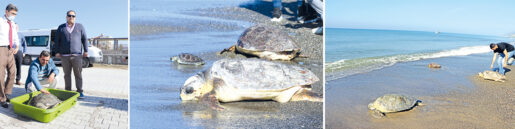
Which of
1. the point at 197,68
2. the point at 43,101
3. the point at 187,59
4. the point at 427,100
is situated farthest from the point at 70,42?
the point at 427,100

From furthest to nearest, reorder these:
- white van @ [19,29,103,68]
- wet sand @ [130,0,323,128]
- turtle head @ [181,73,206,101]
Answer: white van @ [19,29,103,68] → turtle head @ [181,73,206,101] → wet sand @ [130,0,323,128]

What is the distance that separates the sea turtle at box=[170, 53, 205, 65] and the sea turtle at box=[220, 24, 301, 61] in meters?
0.24

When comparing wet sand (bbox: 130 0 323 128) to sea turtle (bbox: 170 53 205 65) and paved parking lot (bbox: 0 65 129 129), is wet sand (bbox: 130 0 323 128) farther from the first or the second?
paved parking lot (bbox: 0 65 129 129)

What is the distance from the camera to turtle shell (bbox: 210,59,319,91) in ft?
5.26

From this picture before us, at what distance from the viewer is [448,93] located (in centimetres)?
292

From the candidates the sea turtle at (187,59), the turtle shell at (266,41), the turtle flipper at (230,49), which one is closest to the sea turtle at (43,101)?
the sea turtle at (187,59)

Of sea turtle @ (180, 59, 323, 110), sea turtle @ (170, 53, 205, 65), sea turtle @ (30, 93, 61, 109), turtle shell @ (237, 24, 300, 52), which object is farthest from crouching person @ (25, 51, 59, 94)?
turtle shell @ (237, 24, 300, 52)

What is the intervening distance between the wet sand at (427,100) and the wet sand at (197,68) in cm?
49

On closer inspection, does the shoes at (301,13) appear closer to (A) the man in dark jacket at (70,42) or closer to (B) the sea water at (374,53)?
(B) the sea water at (374,53)

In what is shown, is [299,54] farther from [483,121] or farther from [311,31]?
[483,121]

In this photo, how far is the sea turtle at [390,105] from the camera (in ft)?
7.12

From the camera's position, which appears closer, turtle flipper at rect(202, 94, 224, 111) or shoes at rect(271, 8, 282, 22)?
turtle flipper at rect(202, 94, 224, 111)

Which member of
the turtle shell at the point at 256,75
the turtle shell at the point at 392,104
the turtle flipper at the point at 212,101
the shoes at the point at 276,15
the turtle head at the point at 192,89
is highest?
the shoes at the point at 276,15

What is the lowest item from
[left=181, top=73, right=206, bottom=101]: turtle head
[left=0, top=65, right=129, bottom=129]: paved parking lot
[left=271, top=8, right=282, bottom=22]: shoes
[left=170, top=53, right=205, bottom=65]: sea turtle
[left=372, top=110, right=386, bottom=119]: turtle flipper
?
[left=372, top=110, right=386, bottom=119]: turtle flipper
